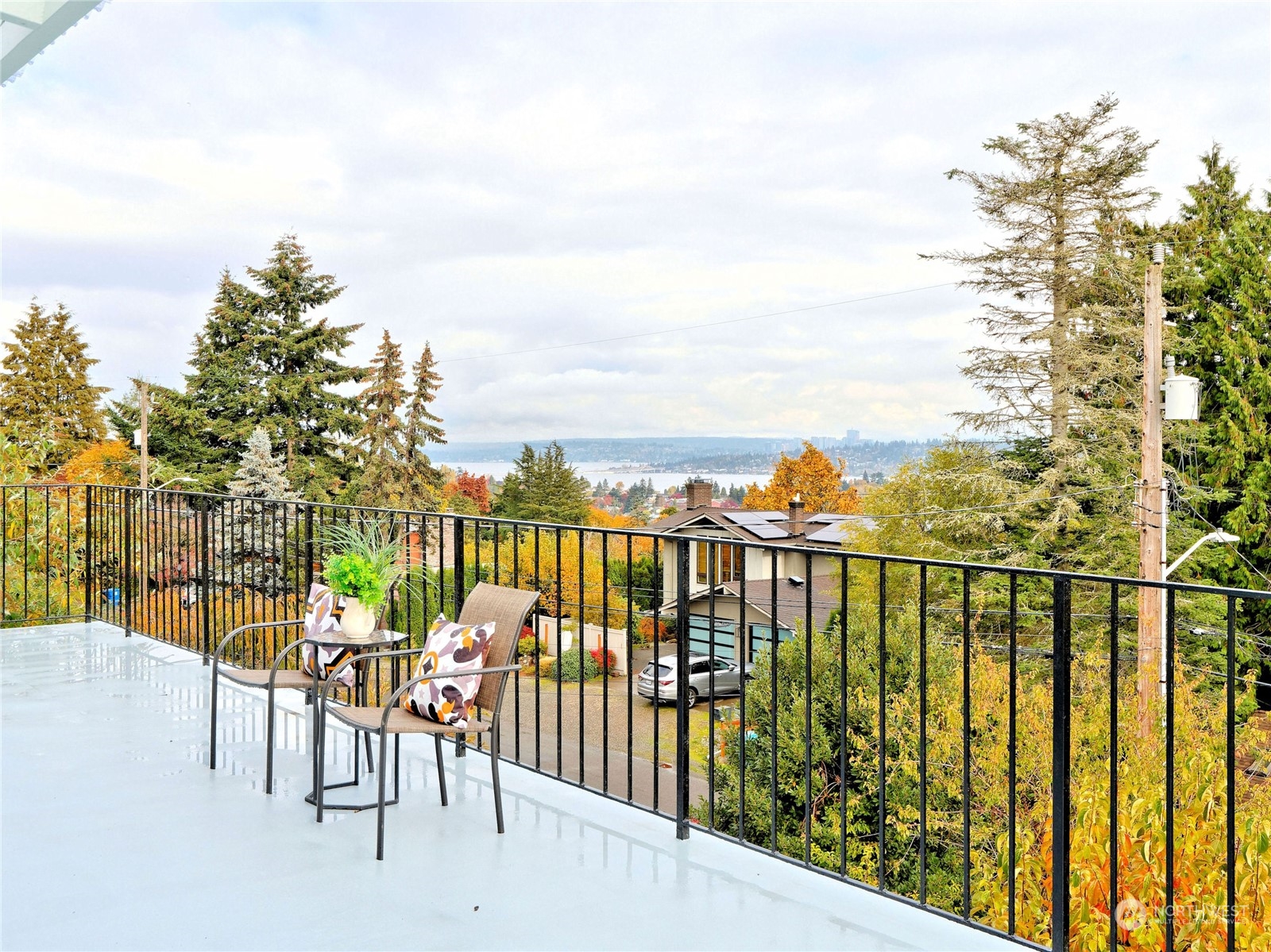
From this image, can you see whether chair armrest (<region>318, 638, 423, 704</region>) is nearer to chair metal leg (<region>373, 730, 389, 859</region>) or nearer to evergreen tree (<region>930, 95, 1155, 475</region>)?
chair metal leg (<region>373, 730, 389, 859</region>)

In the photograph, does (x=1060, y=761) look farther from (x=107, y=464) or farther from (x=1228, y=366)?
(x=107, y=464)

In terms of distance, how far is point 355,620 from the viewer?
3.37 metres

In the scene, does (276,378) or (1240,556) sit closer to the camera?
(1240,556)

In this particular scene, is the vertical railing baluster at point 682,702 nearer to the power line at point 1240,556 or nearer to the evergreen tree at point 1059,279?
the evergreen tree at point 1059,279

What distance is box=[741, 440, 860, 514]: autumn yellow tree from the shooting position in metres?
37.5

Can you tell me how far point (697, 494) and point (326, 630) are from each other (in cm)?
3164

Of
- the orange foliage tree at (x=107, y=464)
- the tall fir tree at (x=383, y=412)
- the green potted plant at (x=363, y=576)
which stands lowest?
the green potted plant at (x=363, y=576)

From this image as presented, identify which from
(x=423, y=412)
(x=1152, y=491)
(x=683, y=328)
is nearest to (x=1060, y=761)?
(x=1152, y=491)

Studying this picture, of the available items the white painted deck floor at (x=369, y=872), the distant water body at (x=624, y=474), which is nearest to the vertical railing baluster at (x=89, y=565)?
the white painted deck floor at (x=369, y=872)

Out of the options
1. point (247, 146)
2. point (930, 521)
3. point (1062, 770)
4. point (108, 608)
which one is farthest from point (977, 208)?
point (247, 146)

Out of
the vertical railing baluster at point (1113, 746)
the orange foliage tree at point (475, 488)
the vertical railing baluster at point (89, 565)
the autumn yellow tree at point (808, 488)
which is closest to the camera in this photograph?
the vertical railing baluster at point (1113, 746)

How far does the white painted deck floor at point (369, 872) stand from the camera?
7.45 feet

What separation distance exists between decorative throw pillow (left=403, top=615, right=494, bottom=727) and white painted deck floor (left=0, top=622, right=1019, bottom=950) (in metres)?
0.36

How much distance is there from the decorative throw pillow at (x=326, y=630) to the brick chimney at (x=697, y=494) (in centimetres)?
3118
